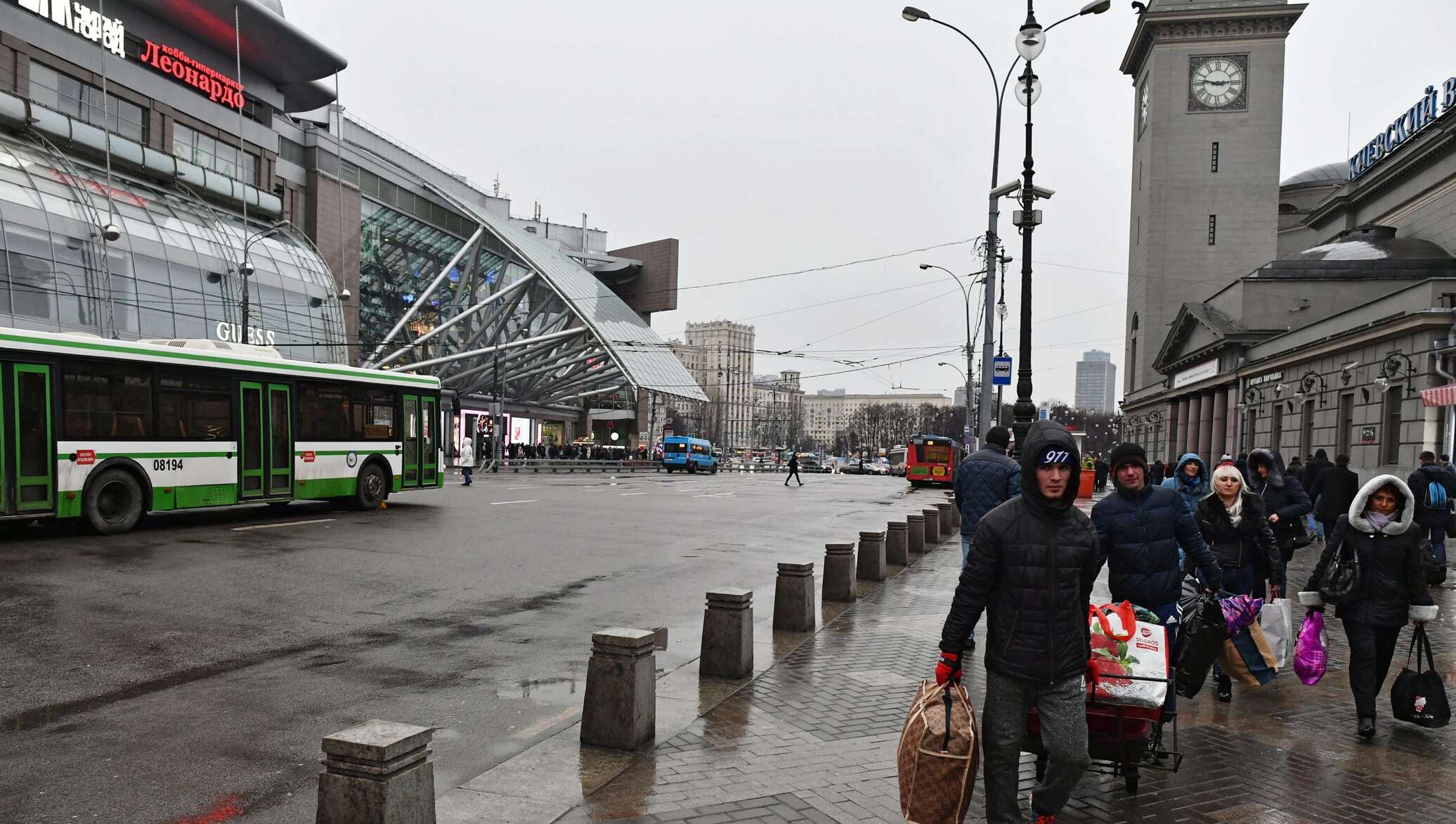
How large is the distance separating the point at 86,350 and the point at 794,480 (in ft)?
124

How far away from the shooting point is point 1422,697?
20.5 ft

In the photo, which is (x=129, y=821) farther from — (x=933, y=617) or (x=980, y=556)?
(x=933, y=617)

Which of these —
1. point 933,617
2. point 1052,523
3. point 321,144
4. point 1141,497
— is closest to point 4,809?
point 1052,523

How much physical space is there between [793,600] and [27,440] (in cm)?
1152

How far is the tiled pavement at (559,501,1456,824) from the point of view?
4793mm

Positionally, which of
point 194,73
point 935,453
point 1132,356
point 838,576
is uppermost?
point 194,73

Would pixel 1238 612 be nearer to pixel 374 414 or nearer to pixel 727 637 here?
pixel 727 637

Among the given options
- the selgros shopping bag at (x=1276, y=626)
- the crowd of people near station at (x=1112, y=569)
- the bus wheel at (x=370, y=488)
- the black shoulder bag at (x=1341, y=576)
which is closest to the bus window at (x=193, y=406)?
the bus wheel at (x=370, y=488)

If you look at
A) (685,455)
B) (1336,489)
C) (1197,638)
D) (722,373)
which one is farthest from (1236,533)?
(722,373)

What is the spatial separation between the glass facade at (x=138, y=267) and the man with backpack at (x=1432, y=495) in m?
35.7

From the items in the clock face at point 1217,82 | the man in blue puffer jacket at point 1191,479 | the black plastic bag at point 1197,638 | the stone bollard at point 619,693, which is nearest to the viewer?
the stone bollard at point 619,693

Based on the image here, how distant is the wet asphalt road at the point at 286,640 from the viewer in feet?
16.7

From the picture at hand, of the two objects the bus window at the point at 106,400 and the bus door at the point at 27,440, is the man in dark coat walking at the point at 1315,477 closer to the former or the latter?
the bus window at the point at 106,400

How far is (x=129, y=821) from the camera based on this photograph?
4.39 metres
